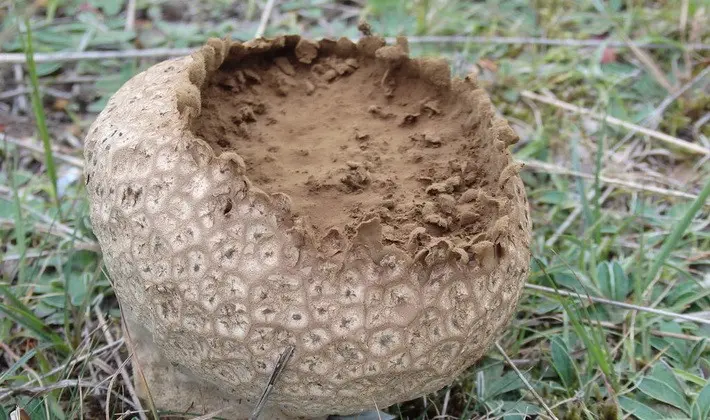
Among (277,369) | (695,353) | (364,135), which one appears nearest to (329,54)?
(364,135)

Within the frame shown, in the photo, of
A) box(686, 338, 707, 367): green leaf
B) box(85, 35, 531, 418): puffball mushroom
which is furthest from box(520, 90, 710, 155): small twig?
box(85, 35, 531, 418): puffball mushroom

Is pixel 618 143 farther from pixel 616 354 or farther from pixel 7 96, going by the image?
pixel 7 96

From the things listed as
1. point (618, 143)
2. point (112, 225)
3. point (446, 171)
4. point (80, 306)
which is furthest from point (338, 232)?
point (618, 143)

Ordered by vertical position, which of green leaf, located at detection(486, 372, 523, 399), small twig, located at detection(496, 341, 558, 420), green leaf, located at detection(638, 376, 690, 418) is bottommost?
green leaf, located at detection(486, 372, 523, 399)

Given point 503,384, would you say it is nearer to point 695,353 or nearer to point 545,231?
point 695,353

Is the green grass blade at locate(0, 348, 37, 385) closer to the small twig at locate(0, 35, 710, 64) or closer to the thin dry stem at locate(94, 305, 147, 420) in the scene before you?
the thin dry stem at locate(94, 305, 147, 420)
